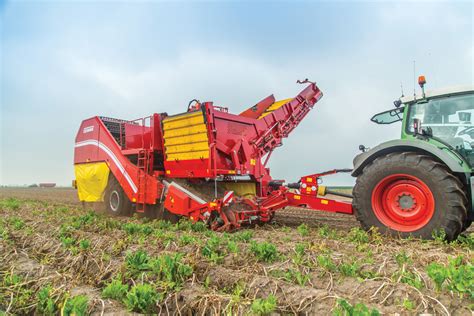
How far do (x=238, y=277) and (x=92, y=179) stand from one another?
24.3ft

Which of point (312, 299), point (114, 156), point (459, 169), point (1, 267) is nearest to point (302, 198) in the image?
point (459, 169)

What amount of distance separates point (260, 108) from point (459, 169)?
4.92 meters

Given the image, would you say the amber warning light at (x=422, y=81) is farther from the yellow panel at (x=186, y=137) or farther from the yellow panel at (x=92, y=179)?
the yellow panel at (x=92, y=179)

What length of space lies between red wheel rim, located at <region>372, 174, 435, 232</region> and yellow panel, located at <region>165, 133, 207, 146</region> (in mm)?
3344

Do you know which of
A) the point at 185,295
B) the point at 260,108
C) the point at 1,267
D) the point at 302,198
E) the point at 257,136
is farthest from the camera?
the point at 260,108

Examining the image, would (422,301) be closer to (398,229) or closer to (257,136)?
(398,229)

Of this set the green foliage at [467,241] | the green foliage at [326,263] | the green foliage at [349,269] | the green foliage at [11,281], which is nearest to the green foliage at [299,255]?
the green foliage at [326,263]

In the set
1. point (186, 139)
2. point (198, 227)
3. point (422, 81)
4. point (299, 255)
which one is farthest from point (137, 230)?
point (422, 81)

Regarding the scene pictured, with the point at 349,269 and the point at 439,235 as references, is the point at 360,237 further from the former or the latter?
the point at 349,269

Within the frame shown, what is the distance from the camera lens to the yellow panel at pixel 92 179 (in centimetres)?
904

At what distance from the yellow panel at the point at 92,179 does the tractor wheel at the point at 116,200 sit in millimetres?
223

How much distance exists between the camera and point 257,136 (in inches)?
301

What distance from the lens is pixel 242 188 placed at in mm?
7660

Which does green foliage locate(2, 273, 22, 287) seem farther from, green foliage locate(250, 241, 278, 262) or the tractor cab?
the tractor cab
